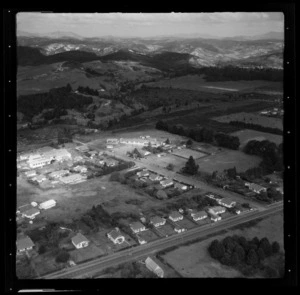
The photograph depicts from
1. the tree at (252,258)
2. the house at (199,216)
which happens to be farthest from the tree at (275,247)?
the house at (199,216)

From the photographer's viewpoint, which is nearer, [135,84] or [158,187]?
[158,187]

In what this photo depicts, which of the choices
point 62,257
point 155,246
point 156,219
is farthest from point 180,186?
point 62,257

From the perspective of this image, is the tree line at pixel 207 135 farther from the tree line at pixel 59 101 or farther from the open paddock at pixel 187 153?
the tree line at pixel 59 101

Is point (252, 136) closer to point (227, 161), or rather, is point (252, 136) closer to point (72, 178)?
point (227, 161)

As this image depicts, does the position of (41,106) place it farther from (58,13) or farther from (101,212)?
(101,212)

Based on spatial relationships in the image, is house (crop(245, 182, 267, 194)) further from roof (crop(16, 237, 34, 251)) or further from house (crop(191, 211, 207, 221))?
roof (crop(16, 237, 34, 251))
